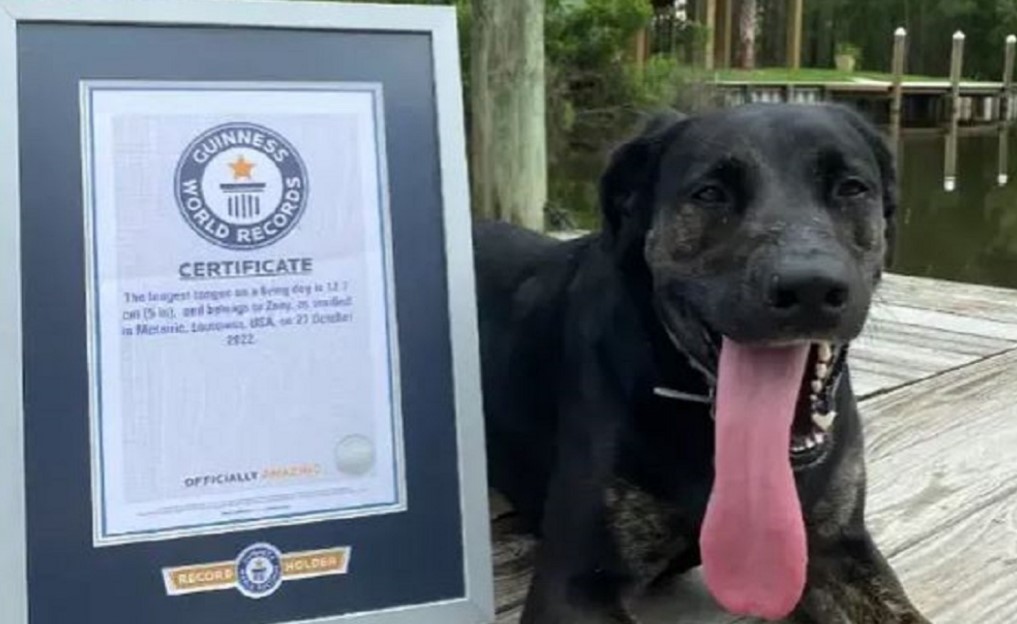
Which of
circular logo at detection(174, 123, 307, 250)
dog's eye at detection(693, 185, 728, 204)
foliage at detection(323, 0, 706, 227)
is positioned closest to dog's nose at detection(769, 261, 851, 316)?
dog's eye at detection(693, 185, 728, 204)

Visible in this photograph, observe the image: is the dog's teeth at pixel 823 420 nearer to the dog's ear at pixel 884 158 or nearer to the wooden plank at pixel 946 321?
the dog's ear at pixel 884 158

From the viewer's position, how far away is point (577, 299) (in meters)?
2.53

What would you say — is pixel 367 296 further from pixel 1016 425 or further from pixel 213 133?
pixel 1016 425

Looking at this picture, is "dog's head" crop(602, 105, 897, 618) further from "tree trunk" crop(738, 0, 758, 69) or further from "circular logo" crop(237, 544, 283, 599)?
"tree trunk" crop(738, 0, 758, 69)

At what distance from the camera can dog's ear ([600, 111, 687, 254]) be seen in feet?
7.61

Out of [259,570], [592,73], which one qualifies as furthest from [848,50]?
[259,570]

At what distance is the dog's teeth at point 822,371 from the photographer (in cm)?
211

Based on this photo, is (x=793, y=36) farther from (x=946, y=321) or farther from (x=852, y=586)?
(x=852, y=586)

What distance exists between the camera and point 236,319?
2029mm

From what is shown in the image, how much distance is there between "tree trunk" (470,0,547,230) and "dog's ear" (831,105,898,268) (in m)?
3.22

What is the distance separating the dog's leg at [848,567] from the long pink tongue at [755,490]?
0.29 meters

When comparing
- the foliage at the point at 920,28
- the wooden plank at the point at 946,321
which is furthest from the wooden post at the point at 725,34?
the wooden plank at the point at 946,321

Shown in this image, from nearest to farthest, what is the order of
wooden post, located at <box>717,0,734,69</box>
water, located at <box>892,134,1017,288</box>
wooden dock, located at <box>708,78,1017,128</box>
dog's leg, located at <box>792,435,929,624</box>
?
1. dog's leg, located at <box>792,435,929,624</box>
2. water, located at <box>892,134,1017,288</box>
3. wooden dock, located at <box>708,78,1017,128</box>
4. wooden post, located at <box>717,0,734,69</box>

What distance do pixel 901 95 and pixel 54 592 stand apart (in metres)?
31.6
